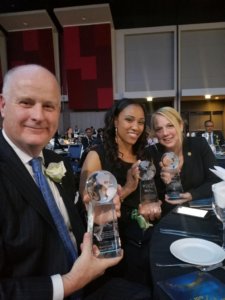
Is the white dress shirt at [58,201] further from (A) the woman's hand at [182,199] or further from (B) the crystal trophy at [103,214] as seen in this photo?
(A) the woman's hand at [182,199]

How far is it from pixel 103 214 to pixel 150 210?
671mm

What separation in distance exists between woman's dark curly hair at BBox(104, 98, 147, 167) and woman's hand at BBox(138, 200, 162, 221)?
1.41 feet

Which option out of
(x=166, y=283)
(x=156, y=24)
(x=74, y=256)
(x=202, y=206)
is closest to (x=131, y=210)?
(x=202, y=206)

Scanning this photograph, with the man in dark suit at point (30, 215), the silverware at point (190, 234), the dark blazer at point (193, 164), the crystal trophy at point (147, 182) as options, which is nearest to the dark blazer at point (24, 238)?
the man in dark suit at point (30, 215)

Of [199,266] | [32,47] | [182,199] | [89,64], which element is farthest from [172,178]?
[32,47]

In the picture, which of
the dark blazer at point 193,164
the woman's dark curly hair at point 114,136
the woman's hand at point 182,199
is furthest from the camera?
the dark blazer at point 193,164

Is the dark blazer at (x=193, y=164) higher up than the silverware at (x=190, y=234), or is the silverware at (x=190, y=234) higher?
the dark blazer at (x=193, y=164)

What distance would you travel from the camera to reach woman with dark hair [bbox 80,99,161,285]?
A: 1.61 m

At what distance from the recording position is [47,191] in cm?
108

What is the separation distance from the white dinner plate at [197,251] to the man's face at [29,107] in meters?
0.73

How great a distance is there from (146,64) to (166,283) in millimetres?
12389

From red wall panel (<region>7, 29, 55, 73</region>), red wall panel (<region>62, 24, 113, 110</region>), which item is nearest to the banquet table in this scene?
red wall panel (<region>62, 24, 113, 110</region>)

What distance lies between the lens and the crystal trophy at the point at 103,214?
1.03 m

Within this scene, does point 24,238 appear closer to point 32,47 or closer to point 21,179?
point 21,179
